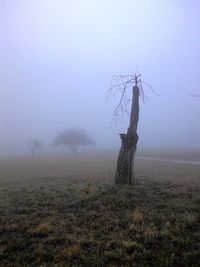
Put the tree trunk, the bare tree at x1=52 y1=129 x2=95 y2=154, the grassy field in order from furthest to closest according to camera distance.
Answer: the bare tree at x1=52 y1=129 x2=95 y2=154 < the tree trunk < the grassy field

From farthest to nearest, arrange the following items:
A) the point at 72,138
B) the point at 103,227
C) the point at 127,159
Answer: the point at 72,138
the point at 127,159
the point at 103,227

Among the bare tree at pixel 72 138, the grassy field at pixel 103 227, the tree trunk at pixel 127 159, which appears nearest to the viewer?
the grassy field at pixel 103 227

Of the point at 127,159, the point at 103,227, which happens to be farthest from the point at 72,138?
the point at 103,227

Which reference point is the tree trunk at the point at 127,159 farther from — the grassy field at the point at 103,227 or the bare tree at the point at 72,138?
the bare tree at the point at 72,138

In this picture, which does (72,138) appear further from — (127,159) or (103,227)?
(103,227)

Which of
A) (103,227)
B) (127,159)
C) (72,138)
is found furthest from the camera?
(72,138)

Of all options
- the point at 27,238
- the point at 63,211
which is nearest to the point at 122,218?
the point at 63,211

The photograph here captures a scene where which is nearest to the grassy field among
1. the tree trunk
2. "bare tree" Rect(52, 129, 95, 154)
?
the tree trunk

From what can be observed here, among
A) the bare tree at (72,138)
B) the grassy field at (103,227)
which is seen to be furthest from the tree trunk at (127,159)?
the bare tree at (72,138)

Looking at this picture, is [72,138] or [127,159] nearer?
[127,159]

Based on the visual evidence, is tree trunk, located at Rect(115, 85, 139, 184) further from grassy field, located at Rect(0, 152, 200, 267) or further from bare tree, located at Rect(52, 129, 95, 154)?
bare tree, located at Rect(52, 129, 95, 154)

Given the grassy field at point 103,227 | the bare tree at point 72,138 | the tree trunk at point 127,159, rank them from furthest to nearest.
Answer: the bare tree at point 72,138 < the tree trunk at point 127,159 < the grassy field at point 103,227

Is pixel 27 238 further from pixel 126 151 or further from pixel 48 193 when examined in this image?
pixel 126 151

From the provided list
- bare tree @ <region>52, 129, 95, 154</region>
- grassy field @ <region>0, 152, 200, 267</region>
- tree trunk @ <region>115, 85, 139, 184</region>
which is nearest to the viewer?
grassy field @ <region>0, 152, 200, 267</region>
